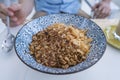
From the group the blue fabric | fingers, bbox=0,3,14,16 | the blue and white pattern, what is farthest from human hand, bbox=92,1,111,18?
fingers, bbox=0,3,14,16

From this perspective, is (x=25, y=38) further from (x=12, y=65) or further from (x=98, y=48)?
(x=98, y=48)

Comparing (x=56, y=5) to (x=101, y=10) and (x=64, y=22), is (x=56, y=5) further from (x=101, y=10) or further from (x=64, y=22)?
(x=64, y=22)

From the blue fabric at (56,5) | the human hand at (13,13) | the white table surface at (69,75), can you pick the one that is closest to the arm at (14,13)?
the human hand at (13,13)

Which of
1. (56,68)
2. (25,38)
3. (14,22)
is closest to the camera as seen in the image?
(56,68)

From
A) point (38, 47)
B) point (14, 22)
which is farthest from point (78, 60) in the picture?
point (14, 22)

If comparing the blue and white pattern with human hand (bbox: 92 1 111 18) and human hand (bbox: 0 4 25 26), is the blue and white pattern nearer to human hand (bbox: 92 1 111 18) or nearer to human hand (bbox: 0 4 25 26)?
human hand (bbox: 0 4 25 26)

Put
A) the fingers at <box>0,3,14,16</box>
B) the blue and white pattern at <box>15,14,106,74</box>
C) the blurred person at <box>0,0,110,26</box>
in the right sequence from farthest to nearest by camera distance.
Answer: the blurred person at <box>0,0,110,26</box> → the fingers at <box>0,3,14,16</box> → the blue and white pattern at <box>15,14,106,74</box>

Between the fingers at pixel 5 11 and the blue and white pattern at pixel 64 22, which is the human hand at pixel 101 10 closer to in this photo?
the blue and white pattern at pixel 64 22
